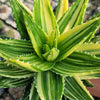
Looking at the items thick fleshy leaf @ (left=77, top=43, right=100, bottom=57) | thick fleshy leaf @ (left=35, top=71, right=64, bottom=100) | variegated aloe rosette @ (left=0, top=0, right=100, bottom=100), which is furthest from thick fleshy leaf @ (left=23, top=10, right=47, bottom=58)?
thick fleshy leaf @ (left=77, top=43, right=100, bottom=57)

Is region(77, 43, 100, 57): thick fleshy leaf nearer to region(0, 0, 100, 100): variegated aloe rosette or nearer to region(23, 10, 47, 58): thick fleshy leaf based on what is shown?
region(0, 0, 100, 100): variegated aloe rosette

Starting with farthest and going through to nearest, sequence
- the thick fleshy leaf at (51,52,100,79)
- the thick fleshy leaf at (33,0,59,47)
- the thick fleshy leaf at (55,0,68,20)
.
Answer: the thick fleshy leaf at (55,0,68,20) < the thick fleshy leaf at (33,0,59,47) < the thick fleshy leaf at (51,52,100,79)

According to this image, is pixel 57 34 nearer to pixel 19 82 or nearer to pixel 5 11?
pixel 19 82

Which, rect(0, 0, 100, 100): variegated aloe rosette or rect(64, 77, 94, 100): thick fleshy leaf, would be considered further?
rect(64, 77, 94, 100): thick fleshy leaf

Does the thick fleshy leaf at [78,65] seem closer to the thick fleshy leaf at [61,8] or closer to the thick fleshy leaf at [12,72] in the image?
the thick fleshy leaf at [12,72]

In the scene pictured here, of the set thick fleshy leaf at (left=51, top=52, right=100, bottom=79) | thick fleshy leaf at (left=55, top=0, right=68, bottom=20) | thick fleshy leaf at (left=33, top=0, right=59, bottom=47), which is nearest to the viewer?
thick fleshy leaf at (left=51, top=52, right=100, bottom=79)

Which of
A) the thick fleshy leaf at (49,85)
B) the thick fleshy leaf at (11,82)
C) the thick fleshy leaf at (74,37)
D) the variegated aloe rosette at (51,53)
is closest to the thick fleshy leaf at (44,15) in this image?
the variegated aloe rosette at (51,53)

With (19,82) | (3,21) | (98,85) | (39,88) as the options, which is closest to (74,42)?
(39,88)
